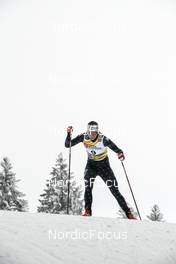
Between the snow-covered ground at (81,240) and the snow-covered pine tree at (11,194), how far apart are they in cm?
1443

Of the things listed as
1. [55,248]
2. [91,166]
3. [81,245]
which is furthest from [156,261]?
[91,166]

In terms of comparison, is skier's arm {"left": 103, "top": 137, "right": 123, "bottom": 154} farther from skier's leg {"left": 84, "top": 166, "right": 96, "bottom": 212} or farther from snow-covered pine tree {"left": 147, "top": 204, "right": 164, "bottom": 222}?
snow-covered pine tree {"left": 147, "top": 204, "right": 164, "bottom": 222}

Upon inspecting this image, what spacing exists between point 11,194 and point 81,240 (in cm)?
1599

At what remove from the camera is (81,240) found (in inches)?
282

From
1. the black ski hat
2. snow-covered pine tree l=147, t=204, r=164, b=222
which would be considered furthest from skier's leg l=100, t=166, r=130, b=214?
snow-covered pine tree l=147, t=204, r=164, b=222

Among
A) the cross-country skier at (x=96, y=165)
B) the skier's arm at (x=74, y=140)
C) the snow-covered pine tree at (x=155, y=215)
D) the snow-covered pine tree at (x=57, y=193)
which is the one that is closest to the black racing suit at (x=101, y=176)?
the cross-country skier at (x=96, y=165)

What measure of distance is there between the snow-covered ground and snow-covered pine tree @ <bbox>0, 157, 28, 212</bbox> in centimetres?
1443

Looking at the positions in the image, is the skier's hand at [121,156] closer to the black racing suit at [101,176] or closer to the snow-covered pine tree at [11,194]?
the black racing suit at [101,176]

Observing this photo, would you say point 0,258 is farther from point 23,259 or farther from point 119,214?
point 119,214

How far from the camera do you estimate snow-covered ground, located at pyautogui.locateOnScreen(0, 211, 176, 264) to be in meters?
6.12

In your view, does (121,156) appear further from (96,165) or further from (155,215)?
(155,215)

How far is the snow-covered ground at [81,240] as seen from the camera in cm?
612

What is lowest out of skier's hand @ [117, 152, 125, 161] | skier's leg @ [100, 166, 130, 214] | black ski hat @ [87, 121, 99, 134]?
skier's leg @ [100, 166, 130, 214]

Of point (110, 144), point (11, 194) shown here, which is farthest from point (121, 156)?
point (11, 194)
